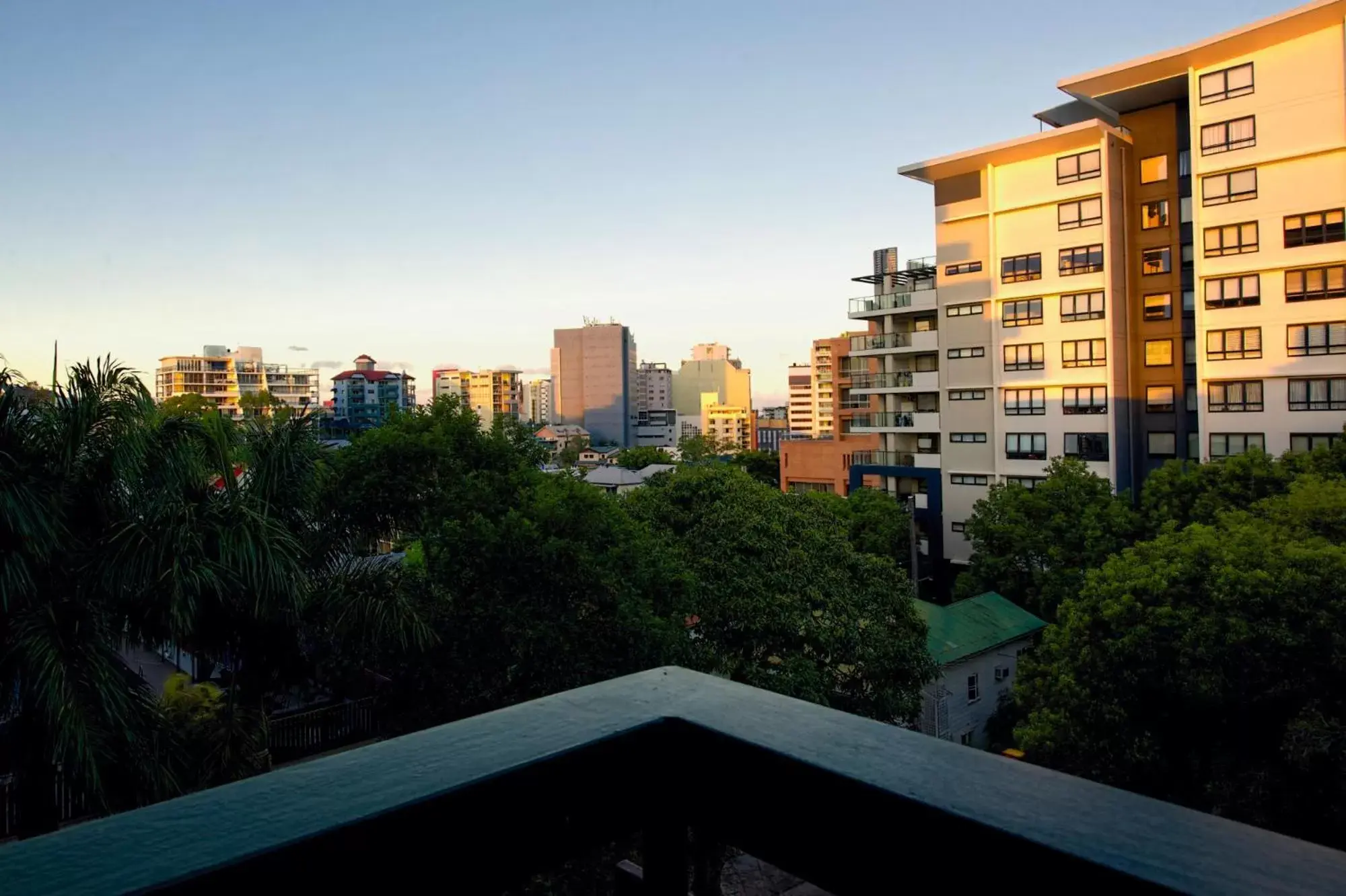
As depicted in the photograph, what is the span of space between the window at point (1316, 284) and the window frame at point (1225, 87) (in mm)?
5725

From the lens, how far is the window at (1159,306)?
98.7 feet

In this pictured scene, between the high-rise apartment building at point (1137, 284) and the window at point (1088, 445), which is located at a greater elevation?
the high-rise apartment building at point (1137, 284)

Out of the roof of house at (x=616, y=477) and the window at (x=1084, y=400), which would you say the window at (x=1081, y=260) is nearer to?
the window at (x=1084, y=400)

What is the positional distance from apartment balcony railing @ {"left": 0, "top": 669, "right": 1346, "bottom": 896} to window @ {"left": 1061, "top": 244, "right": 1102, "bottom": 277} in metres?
33.1

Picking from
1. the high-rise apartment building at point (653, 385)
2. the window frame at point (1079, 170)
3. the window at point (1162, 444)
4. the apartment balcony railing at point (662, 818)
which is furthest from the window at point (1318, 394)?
the high-rise apartment building at point (653, 385)

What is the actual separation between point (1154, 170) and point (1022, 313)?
623 centimetres

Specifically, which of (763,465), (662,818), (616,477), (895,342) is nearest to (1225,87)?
(895,342)

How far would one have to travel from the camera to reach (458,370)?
146 meters

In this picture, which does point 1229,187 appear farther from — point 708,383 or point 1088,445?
point 708,383

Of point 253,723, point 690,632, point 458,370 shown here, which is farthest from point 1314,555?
point 458,370

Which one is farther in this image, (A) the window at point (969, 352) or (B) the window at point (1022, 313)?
(A) the window at point (969, 352)

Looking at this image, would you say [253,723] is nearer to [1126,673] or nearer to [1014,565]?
[1126,673]

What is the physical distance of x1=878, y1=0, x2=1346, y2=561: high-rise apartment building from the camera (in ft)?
84.4

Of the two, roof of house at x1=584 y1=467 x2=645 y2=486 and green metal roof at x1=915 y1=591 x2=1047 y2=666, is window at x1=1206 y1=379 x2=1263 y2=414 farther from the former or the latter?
roof of house at x1=584 y1=467 x2=645 y2=486
